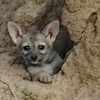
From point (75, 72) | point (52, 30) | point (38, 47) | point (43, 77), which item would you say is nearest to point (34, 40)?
point (38, 47)

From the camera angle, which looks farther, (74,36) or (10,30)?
(10,30)

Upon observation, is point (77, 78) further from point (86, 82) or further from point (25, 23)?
point (25, 23)

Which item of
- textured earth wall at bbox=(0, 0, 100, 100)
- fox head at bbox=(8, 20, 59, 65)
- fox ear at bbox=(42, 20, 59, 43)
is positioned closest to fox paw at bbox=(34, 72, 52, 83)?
textured earth wall at bbox=(0, 0, 100, 100)

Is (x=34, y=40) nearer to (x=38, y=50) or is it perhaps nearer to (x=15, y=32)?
(x=38, y=50)

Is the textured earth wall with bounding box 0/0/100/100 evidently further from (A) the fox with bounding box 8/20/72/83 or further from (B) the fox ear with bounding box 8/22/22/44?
(B) the fox ear with bounding box 8/22/22/44

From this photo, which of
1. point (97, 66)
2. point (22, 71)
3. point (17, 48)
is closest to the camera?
point (97, 66)

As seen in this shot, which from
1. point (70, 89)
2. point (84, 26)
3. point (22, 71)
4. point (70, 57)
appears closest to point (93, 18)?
point (84, 26)

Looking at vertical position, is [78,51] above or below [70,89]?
above

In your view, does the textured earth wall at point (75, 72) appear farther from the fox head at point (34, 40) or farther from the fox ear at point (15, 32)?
the fox ear at point (15, 32)

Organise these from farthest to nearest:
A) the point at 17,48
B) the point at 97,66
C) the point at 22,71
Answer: the point at 17,48
the point at 22,71
the point at 97,66
